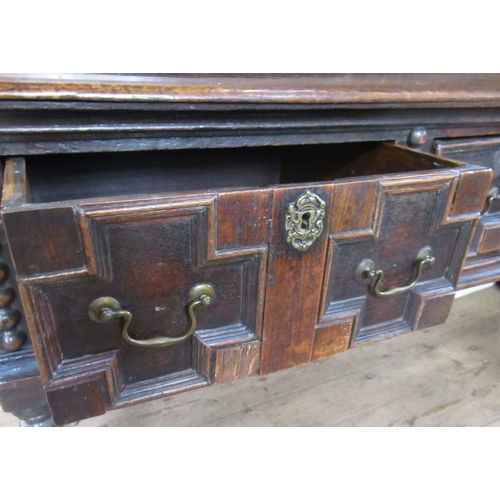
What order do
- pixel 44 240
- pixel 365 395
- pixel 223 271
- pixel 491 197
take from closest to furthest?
pixel 44 240
pixel 223 271
pixel 491 197
pixel 365 395

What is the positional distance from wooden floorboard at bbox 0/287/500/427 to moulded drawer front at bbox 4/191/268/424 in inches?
14.8

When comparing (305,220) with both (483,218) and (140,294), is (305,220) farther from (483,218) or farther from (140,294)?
(483,218)

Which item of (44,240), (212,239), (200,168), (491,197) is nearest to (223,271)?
(212,239)

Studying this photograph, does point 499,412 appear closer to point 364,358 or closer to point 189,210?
point 364,358

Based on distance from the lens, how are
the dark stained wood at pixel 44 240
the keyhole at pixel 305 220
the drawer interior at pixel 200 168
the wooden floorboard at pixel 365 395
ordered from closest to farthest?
the dark stained wood at pixel 44 240 → the keyhole at pixel 305 220 → the drawer interior at pixel 200 168 → the wooden floorboard at pixel 365 395

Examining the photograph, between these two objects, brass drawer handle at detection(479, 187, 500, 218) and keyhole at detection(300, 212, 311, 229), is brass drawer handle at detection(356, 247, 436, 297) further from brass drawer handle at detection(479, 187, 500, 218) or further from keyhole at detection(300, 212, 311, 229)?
brass drawer handle at detection(479, 187, 500, 218)

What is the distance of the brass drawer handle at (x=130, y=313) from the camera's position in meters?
0.47

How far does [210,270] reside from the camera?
0.51m

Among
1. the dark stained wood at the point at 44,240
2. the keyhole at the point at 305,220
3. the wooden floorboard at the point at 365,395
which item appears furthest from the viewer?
the wooden floorboard at the point at 365,395

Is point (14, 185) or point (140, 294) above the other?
point (14, 185)

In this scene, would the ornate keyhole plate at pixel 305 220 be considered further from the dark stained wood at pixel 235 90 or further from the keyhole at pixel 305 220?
the dark stained wood at pixel 235 90

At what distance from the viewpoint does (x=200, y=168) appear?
0.83 m

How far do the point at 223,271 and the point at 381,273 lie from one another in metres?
0.22

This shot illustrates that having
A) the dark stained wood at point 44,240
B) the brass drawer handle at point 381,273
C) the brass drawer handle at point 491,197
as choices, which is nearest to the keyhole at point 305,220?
the brass drawer handle at point 381,273
